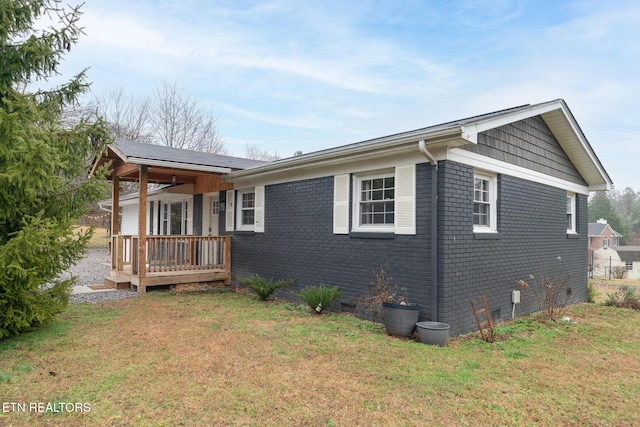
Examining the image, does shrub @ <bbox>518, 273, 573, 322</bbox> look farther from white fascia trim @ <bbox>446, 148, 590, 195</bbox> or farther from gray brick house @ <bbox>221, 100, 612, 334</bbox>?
white fascia trim @ <bbox>446, 148, 590, 195</bbox>

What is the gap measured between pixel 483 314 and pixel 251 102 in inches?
882

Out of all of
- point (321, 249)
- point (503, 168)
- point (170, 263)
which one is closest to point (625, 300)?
point (503, 168)

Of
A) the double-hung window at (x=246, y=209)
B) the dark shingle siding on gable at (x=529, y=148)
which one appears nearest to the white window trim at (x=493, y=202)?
the dark shingle siding on gable at (x=529, y=148)

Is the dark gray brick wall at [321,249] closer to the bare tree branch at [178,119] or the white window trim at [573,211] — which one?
the white window trim at [573,211]

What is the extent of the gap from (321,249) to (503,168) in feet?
12.0

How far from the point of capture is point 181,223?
1282 cm

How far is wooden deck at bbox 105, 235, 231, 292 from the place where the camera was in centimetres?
902

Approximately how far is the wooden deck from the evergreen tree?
3247 mm

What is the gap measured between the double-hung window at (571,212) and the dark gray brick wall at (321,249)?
20.0 ft

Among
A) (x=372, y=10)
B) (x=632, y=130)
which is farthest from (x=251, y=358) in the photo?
(x=632, y=130)

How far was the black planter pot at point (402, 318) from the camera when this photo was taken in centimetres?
550

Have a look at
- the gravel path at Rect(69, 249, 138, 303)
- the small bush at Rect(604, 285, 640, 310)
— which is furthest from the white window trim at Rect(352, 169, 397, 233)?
the small bush at Rect(604, 285, 640, 310)

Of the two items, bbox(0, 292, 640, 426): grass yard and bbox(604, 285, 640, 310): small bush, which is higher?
bbox(0, 292, 640, 426): grass yard

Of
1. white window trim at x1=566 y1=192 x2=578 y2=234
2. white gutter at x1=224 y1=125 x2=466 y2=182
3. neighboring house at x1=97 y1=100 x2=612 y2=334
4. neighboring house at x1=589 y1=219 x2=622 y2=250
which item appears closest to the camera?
white gutter at x1=224 y1=125 x2=466 y2=182
